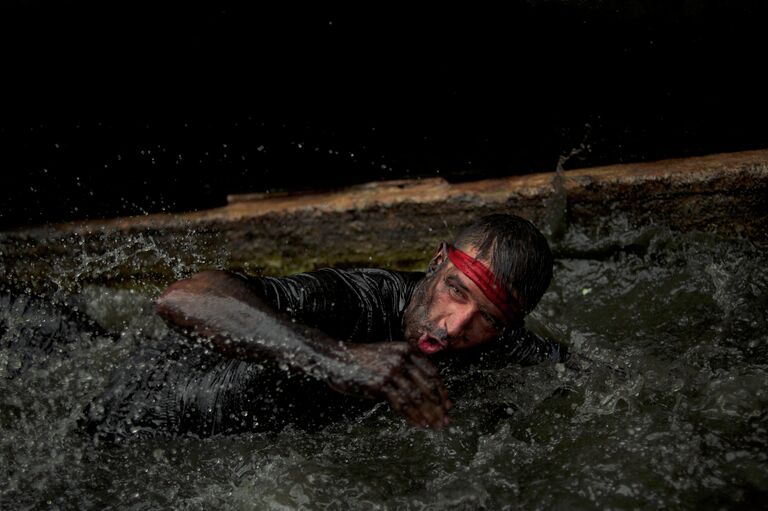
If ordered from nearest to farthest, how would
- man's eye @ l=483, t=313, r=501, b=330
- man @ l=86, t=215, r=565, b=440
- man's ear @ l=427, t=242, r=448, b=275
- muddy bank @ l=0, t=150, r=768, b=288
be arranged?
man @ l=86, t=215, r=565, b=440 → man's eye @ l=483, t=313, r=501, b=330 → man's ear @ l=427, t=242, r=448, b=275 → muddy bank @ l=0, t=150, r=768, b=288

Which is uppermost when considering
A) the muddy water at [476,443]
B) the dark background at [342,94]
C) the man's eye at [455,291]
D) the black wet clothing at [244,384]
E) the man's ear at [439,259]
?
the dark background at [342,94]

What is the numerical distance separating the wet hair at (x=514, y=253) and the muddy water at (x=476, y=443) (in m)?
0.61

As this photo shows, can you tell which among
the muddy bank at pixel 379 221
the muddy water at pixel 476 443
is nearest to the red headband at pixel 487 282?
the muddy water at pixel 476 443

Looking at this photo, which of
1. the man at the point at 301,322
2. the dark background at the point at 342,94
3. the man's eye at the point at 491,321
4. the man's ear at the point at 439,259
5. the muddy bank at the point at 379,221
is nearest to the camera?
the man at the point at 301,322

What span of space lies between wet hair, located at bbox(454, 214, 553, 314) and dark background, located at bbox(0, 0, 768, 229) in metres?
1.62

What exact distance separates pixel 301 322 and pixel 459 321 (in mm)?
722

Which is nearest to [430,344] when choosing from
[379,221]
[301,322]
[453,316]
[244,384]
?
[453,316]

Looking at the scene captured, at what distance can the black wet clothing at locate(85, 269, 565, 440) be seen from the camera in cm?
288

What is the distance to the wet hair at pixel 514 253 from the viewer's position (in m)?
2.87

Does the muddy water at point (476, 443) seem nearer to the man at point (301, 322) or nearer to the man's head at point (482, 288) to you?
the man at point (301, 322)

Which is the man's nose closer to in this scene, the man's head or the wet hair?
the man's head

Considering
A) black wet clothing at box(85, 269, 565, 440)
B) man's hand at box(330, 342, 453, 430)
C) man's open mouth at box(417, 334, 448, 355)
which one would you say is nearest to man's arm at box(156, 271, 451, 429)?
man's hand at box(330, 342, 453, 430)

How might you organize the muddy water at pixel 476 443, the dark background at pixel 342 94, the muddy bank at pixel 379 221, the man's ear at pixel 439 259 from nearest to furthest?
the muddy water at pixel 476 443 → the man's ear at pixel 439 259 → the dark background at pixel 342 94 → the muddy bank at pixel 379 221

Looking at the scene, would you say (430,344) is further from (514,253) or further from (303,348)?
(303,348)
